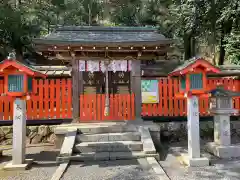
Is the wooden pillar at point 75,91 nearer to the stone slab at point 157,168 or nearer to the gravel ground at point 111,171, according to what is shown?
the gravel ground at point 111,171

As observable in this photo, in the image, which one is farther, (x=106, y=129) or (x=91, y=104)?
(x=91, y=104)

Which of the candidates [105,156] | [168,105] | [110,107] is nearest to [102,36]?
[110,107]

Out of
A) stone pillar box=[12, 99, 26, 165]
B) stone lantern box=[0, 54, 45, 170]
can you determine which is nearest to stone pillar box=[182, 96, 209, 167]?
stone lantern box=[0, 54, 45, 170]

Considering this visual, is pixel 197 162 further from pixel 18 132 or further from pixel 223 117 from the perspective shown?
pixel 18 132

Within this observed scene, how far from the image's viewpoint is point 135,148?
7.53 m

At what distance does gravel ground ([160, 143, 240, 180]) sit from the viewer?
552cm

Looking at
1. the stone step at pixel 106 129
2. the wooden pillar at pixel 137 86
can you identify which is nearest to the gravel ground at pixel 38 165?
the stone step at pixel 106 129

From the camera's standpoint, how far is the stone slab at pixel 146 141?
7.13 m

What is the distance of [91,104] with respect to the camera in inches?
370

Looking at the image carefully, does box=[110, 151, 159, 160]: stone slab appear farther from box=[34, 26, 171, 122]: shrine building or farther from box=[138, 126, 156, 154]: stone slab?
box=[34, 26, 171, 122]: shrine building

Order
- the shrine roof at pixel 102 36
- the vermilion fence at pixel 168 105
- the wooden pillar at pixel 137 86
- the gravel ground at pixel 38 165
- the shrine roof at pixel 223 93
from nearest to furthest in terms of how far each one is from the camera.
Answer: the gravel ground at pixel 38 165 < the shrine roof at pixel 223 93 < the shrine roof at pixel 102 36 < the wooden pillar at pixel 137 86 < the vermilion fence at pixel 168 105

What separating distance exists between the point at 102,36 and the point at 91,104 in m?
2.94

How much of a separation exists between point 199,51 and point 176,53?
264cm

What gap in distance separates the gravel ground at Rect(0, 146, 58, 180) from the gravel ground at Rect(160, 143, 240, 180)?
3.16 metres
